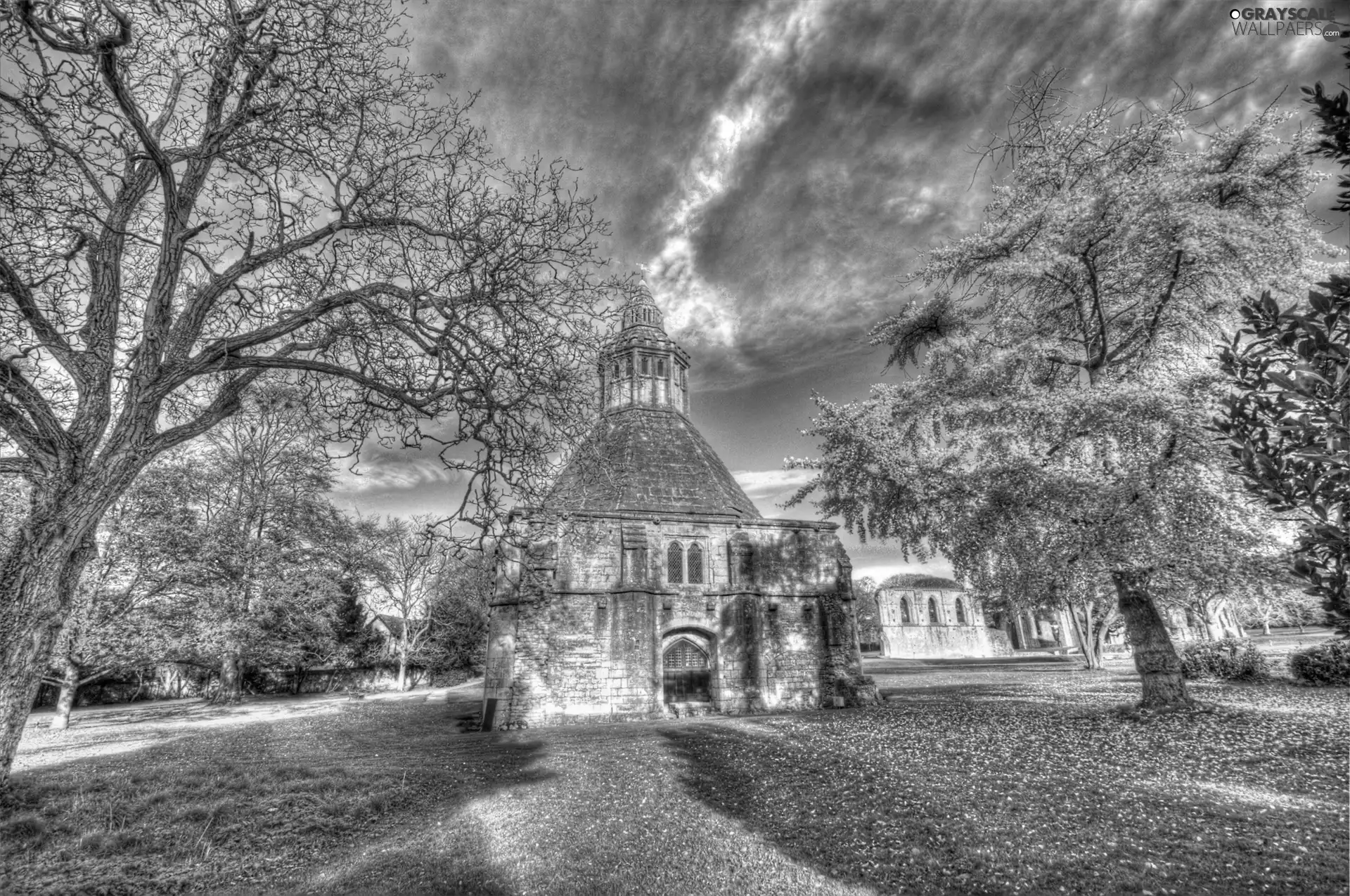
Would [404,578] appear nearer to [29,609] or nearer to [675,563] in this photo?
[675,563]

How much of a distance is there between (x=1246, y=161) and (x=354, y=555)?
133 feet

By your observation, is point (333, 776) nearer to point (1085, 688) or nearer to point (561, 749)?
point (561, 749)

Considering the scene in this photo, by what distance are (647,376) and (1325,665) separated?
2740 cm

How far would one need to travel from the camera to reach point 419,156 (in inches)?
309

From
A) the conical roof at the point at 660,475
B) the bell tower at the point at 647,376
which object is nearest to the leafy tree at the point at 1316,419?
the conical roof at the point at 660,475

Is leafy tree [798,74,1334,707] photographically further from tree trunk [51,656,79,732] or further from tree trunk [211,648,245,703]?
tree trunk [211,648,245,703]

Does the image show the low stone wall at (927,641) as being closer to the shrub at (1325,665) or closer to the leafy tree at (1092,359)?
the shrub at (1325,665)

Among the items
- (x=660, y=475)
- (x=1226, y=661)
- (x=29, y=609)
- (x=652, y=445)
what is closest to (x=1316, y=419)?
(x=29, y=609)

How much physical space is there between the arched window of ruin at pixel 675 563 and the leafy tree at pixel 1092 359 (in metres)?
7.50

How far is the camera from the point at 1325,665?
18406mm

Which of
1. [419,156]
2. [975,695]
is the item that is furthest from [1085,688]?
[419,156]

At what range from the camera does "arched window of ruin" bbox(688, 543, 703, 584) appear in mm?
22297

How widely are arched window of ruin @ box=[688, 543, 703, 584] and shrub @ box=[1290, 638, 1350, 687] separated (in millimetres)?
19726

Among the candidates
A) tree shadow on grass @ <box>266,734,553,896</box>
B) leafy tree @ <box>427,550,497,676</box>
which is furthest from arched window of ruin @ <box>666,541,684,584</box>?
leafy tree @ <box>427,550,497,676</box>
